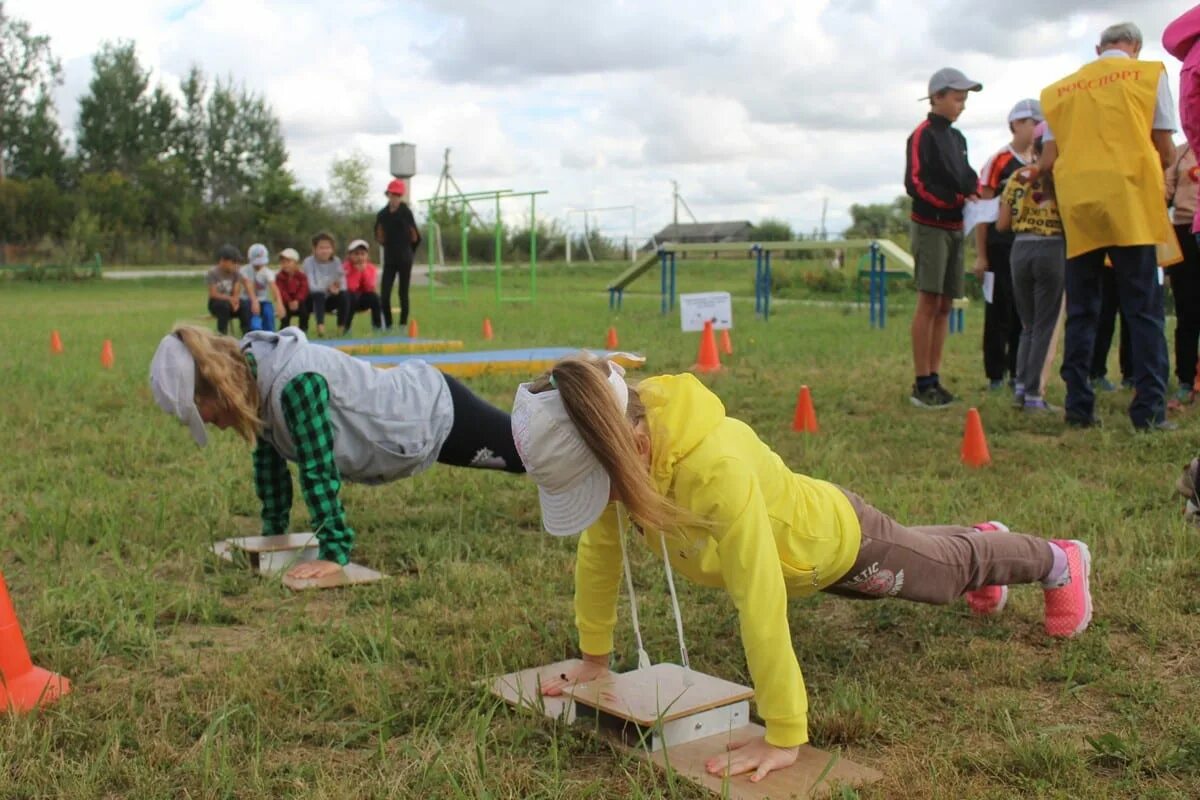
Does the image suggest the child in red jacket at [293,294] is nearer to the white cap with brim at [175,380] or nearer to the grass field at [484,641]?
the grass field at [484,641]

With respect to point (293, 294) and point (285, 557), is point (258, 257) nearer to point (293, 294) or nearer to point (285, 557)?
point (293, 294)

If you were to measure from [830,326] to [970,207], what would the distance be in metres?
6.34

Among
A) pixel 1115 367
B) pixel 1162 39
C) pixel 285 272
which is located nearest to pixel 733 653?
pixel 1162 39

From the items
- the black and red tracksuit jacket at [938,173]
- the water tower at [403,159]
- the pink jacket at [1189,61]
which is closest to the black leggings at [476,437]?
the pink jacket at [1189,61]

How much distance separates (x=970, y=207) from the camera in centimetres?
752

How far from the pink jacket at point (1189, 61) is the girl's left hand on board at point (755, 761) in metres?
3.27

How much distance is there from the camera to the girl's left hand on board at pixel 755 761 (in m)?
2.47

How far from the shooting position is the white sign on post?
40.3 ft

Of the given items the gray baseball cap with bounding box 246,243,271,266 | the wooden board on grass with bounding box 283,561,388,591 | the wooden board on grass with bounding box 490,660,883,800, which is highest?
the gray baseball cap with bounding box 246,243,271,266

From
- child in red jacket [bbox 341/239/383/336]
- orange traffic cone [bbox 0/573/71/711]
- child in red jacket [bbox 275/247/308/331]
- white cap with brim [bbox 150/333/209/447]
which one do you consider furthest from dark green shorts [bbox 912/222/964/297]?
child in red jacket [bbox 275/247/308/331]

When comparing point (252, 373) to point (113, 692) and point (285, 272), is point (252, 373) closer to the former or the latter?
point (113, 692)

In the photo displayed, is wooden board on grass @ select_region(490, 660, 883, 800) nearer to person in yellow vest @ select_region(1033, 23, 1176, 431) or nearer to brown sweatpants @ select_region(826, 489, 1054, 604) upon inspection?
brown sweatpants @ select_region(826, 489, 1054, 604)

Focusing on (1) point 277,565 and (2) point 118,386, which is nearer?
(1) point 277,565

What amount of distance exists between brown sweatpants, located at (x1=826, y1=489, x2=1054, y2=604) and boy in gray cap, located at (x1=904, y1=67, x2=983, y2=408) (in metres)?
4.01
